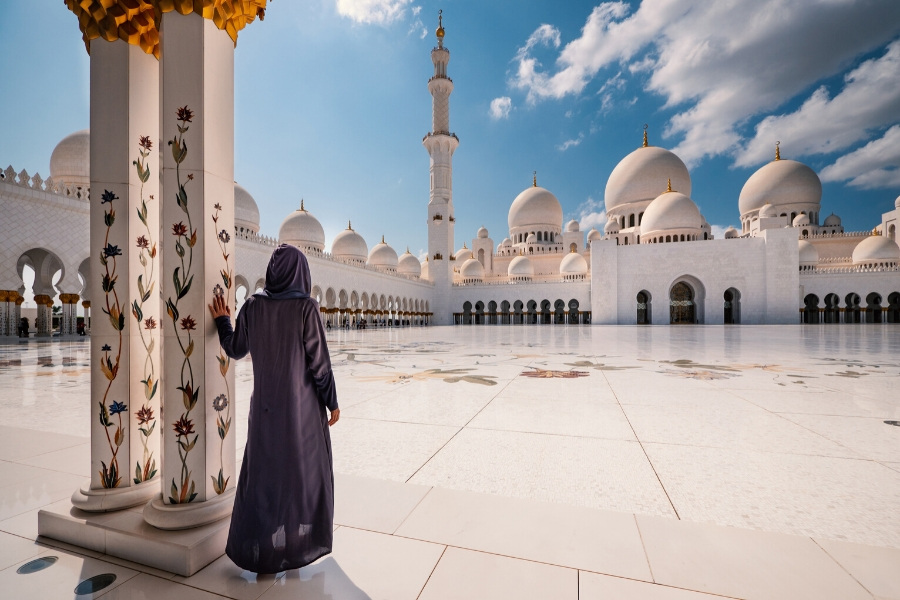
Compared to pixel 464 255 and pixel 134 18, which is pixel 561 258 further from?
pixel 134 18

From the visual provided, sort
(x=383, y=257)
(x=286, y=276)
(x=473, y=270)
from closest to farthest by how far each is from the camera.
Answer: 1. (x=286, y=276)
2. (x=383, y=257)
3. (x=473, y=270)

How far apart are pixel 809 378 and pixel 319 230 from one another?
2034cm

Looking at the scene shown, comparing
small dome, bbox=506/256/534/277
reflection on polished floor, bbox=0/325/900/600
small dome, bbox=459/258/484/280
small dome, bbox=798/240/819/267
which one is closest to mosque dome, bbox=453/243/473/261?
small dome, bbox=459/258/484/280

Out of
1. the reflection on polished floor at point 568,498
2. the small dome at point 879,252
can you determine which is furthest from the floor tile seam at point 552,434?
the small dome at point 879,252

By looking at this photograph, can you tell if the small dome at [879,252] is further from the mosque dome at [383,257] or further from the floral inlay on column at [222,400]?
the floral inlay on column at [222,400]

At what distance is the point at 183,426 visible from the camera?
125 cm

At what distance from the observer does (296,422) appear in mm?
1159

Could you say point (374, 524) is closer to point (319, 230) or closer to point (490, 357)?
point (490, 357)

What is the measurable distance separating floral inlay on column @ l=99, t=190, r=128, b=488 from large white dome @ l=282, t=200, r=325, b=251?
19.5 meters

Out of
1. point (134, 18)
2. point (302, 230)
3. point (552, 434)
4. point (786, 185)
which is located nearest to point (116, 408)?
point (134, 18)

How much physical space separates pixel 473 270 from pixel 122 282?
89.2 feet

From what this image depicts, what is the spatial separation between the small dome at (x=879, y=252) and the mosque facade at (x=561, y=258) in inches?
2.2

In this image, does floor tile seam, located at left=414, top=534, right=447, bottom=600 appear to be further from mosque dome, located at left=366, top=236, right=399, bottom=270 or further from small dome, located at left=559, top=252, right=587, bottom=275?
mosque dome, located at left=366, top=236, right=399, bottom=270

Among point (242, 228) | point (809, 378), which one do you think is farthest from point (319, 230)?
point (809, 378)
